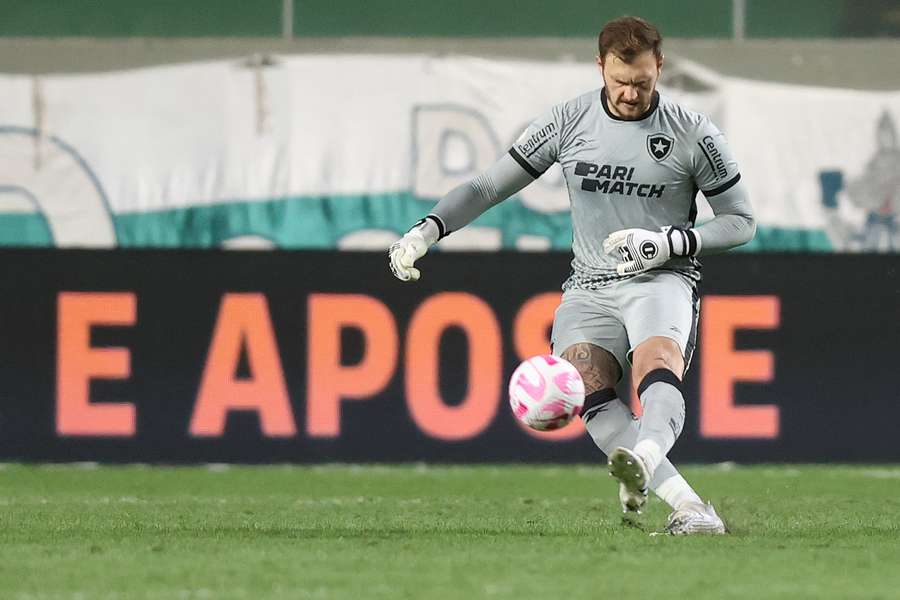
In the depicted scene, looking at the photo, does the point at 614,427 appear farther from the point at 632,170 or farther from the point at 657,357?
the point at 632,170

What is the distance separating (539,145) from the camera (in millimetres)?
7316

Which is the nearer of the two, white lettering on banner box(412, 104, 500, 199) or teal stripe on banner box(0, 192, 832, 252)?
teal stripe on banner box(0, 192, 832, 252)

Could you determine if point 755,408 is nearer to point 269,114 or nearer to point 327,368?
point 327,368

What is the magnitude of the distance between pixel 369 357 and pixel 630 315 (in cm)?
483

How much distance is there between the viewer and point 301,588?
541 cm

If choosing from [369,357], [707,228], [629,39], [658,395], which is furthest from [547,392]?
[369,357]

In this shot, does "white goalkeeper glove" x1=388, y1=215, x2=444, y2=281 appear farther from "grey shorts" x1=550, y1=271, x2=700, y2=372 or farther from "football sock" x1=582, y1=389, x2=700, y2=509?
"football sock" x1=582, y1=389, x2=700, y2=509

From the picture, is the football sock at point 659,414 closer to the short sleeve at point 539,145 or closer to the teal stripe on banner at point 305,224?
the short sleeve at point 539,145

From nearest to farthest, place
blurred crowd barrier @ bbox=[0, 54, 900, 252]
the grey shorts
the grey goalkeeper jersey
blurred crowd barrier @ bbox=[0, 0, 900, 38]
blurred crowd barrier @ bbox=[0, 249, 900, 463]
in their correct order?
the grey shorts → the grey goalkeeper jersey → blurred crowd barrier @ bbox=[0, 249, 900, 463] → blurred crowd barrier @ bbox=[0, 54, 900, 252] → blurred crowd barrier @ bbox=[0, 0, 900, 38]

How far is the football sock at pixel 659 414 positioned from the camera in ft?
21.6

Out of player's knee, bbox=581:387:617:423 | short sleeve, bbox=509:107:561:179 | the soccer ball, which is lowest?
player's knee, bbox=581:387:617:423

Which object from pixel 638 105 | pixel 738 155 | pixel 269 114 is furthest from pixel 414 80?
pixel 638 105

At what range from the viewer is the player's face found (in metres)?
6.90

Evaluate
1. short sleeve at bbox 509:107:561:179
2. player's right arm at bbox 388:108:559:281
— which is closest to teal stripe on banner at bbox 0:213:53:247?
player's right arm at bbox 388:108:559:281
